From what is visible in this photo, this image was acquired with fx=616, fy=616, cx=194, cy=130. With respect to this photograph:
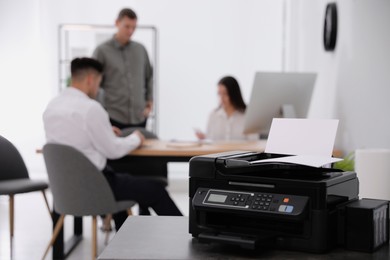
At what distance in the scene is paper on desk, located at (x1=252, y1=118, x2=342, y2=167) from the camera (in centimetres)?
184

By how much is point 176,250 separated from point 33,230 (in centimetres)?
387

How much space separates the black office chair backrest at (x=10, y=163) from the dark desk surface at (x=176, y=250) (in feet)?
8.74

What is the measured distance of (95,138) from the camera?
3822mm

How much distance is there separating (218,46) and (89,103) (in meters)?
4.00

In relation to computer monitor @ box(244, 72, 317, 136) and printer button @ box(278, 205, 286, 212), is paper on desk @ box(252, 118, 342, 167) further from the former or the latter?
computer monitor @ box(244, 72, 317, 136)

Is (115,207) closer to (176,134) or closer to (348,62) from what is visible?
(348,62)

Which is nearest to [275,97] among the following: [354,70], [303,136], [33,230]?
[354,70]

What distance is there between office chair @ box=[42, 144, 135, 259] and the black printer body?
190 cm

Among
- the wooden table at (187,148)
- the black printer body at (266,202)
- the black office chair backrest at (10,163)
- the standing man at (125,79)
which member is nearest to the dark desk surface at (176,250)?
the black printer body at (266,202)

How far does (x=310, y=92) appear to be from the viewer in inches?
182

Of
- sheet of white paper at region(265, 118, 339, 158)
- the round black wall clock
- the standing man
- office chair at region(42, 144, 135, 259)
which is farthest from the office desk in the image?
sheet of white paper at region(265, 118, 339, 158)

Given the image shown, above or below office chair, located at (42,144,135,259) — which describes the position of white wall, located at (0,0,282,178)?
above

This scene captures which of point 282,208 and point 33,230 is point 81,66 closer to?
point 33,230

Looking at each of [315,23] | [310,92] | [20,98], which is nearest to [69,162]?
[20,98]
